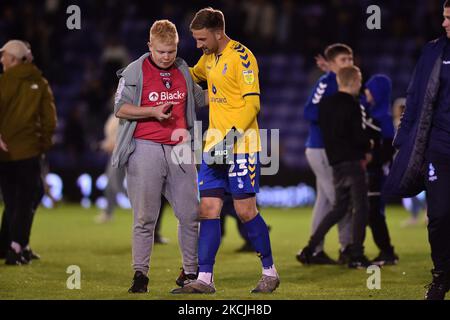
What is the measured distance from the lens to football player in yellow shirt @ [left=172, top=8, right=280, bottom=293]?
8.53m

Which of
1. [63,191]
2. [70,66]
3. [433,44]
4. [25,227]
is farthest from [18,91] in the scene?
[70,66]

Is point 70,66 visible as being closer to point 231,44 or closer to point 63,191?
point 63,191

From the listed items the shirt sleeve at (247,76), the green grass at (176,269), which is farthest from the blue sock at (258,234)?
the shirt sleeve at (247,76)

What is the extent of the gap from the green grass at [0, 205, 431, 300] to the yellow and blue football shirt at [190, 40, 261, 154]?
4.44 feet

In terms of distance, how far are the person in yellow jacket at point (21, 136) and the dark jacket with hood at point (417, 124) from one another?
4529 mm

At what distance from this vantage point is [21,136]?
438 inches

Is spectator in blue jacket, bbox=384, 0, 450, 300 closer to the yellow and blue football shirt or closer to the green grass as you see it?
the green grass

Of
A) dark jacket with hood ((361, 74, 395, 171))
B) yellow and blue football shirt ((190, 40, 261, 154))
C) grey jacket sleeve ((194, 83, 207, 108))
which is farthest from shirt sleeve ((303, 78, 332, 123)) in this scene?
yellow and blue football shirt ((190, 40, 261, 154))

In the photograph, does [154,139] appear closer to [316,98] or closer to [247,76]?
[247,76]

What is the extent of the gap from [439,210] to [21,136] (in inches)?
200

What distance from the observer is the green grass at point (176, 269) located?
28.9 feet

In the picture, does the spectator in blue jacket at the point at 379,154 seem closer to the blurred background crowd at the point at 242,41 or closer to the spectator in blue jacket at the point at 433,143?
the spectator in blue jacket at the point at 433,143

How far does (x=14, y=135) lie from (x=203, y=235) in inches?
133

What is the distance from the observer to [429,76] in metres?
8.23
